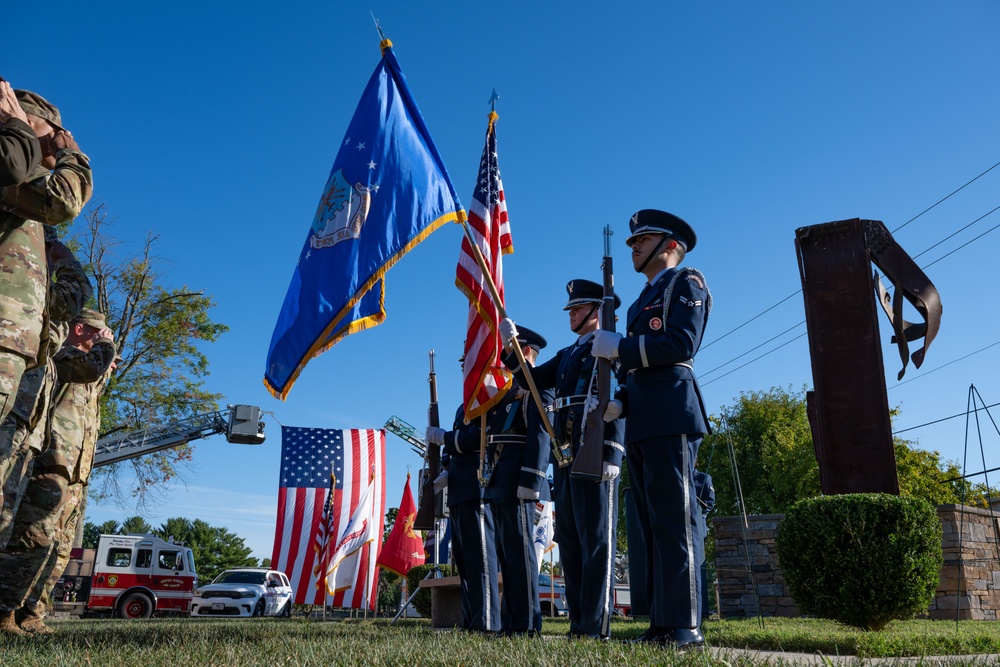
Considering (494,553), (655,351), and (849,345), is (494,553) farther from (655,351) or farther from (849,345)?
(849,345)

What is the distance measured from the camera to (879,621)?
190 inches

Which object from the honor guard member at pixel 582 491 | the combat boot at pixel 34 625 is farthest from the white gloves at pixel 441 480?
the combat boot at pixel 34 625

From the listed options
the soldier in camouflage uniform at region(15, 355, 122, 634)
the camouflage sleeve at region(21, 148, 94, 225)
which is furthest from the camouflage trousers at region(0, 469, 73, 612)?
the camouflage sleeve at region(21, 148, 94, 225)

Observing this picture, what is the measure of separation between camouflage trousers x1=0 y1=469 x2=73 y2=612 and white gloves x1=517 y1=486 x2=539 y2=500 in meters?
3.29

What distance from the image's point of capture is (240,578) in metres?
21.7

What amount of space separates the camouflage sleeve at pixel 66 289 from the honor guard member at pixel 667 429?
311 cm

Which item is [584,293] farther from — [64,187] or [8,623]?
[8,623]

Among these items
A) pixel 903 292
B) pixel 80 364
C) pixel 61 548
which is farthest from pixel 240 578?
pixel 903 292

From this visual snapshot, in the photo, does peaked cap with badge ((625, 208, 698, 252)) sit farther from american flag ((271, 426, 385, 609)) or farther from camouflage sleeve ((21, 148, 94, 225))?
american flag ((271, 426, 385, 609))

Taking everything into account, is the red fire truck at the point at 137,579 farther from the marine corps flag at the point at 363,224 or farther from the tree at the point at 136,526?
the tree at the point at 136,526

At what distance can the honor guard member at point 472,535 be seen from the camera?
5477 millimetres

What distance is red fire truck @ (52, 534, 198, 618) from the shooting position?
65.5ft

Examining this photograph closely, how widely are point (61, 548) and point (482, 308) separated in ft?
13.0

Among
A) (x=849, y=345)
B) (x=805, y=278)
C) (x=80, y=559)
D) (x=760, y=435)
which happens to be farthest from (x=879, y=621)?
(x=760, y=435)
